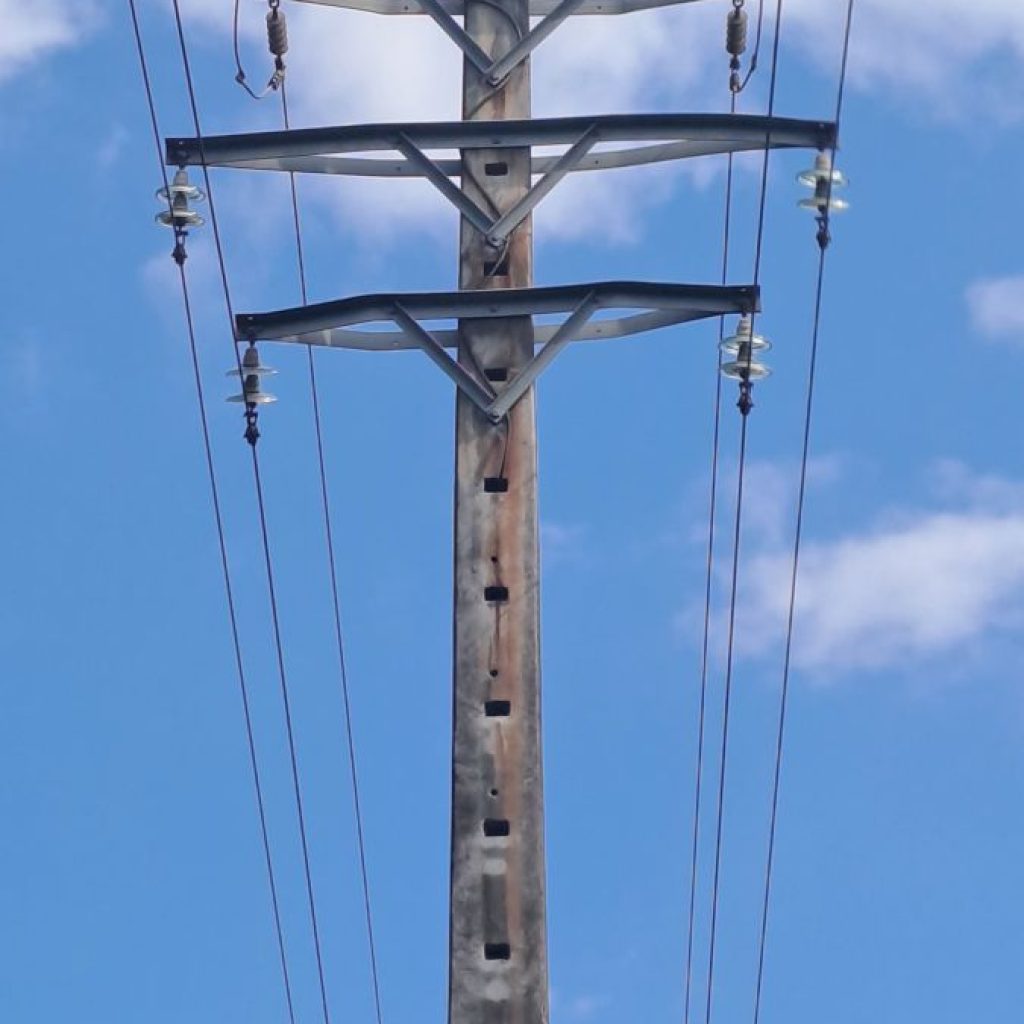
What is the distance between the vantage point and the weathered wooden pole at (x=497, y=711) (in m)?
20.5

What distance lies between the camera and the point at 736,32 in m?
23.6

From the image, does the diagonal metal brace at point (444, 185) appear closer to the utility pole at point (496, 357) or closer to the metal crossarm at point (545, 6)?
the utility pole at point (496, 357)

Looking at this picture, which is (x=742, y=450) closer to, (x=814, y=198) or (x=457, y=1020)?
(x=814, y=198)

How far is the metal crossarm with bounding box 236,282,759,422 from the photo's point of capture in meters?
20.9

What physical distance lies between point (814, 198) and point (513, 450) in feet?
Answer: 7.70

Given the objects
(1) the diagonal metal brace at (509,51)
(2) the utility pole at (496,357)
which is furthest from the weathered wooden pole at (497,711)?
(1) the diagonal metal brace at (509,51)

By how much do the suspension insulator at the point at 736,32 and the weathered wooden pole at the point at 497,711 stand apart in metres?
3.34

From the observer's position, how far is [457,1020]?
67.3 feet

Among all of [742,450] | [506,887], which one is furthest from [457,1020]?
[742,450]

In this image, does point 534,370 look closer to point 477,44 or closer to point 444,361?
point 444,361

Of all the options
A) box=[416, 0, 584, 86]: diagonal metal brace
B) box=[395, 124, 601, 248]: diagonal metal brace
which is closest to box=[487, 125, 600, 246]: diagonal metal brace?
box=[395, 124, 601, 248]: diagonal metal brace

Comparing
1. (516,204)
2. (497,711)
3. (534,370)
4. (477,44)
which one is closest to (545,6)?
(477,44)

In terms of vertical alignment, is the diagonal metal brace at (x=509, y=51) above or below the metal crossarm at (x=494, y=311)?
above

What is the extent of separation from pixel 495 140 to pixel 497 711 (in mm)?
3460
